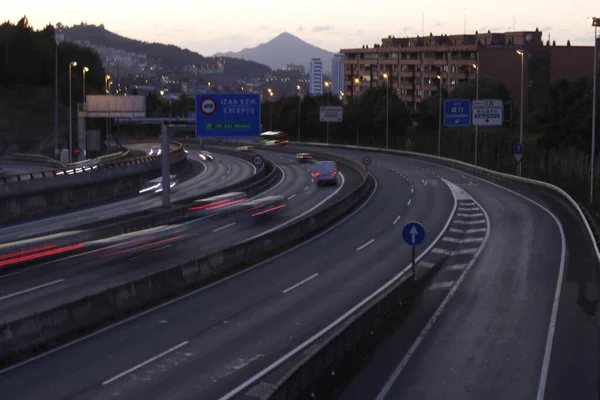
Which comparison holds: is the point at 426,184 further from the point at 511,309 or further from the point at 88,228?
the point at 511,309

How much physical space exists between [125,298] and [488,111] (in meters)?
47.4

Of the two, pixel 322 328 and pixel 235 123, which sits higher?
pixel 235 123

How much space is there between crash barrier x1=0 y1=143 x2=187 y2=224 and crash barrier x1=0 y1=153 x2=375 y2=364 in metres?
16.8

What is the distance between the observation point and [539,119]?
2778 inches

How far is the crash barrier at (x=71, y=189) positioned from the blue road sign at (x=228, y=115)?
10.6 metres

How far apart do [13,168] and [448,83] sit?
85.4 meters

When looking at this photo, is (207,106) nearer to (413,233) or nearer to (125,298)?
(413,233)

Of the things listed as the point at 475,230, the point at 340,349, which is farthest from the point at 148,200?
the point at 340,349

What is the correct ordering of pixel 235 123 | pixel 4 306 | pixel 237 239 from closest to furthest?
pixel 4 306 < pixel 237 239 < pixel 235 123

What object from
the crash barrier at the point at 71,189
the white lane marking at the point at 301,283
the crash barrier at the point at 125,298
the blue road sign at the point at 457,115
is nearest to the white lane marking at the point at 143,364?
the crash barrier at the point at 125,298

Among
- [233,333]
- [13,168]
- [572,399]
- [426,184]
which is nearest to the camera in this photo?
[572,399]

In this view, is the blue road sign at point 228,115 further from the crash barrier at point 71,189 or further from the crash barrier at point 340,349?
the crash barrier at point 340,349

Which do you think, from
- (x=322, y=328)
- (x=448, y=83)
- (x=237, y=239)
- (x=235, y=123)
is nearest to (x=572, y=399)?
(x=322, y=328)

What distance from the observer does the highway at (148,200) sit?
39.1 meters
